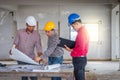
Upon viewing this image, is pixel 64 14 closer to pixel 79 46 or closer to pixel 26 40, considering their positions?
pixel 26 40

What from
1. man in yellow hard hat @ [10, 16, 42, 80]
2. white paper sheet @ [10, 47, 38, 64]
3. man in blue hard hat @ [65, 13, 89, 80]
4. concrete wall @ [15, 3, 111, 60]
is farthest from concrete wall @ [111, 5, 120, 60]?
man in blue hard hat @ [65, 13, 89, 80]

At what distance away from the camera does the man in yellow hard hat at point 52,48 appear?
4449mm

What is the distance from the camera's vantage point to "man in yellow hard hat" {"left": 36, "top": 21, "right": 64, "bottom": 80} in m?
4.45

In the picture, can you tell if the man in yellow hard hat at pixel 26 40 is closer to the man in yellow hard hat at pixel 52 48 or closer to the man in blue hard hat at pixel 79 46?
the man in yellow hard hat at pixel 52 48

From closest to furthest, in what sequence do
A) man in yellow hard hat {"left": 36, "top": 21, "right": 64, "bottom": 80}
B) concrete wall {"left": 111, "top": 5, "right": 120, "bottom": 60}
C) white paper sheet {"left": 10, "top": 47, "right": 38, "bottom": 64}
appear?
white paper sheet {"left": 10, "top": 47, "right": 38, "bottom": 64}, man in yellow hard hat {"left": 36, "top": 21, "right": 64, "bottom": 80}, concrete wall {"left": 111, "top": 5, "right": 120, "bottom": 60}

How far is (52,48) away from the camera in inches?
176

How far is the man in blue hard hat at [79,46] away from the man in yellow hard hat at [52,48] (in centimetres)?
59

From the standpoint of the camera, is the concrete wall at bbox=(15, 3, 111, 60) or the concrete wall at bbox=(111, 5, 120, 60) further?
the concrete wall at bbox=(15, 3, 111, 60)

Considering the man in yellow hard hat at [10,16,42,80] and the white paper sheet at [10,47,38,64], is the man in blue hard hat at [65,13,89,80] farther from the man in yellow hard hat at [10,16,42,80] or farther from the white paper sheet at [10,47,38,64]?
the man in yellow hard hat at [10,16,42,80]

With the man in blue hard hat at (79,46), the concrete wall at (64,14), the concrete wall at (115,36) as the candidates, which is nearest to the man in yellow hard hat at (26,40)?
the man in blue hard hat at (79,46)

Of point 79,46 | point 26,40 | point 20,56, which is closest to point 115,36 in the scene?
point 26,40

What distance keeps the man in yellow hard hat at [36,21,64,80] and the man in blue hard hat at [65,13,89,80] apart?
0.59 m

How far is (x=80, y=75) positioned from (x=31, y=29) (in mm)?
1221

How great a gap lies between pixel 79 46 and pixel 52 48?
803mm
